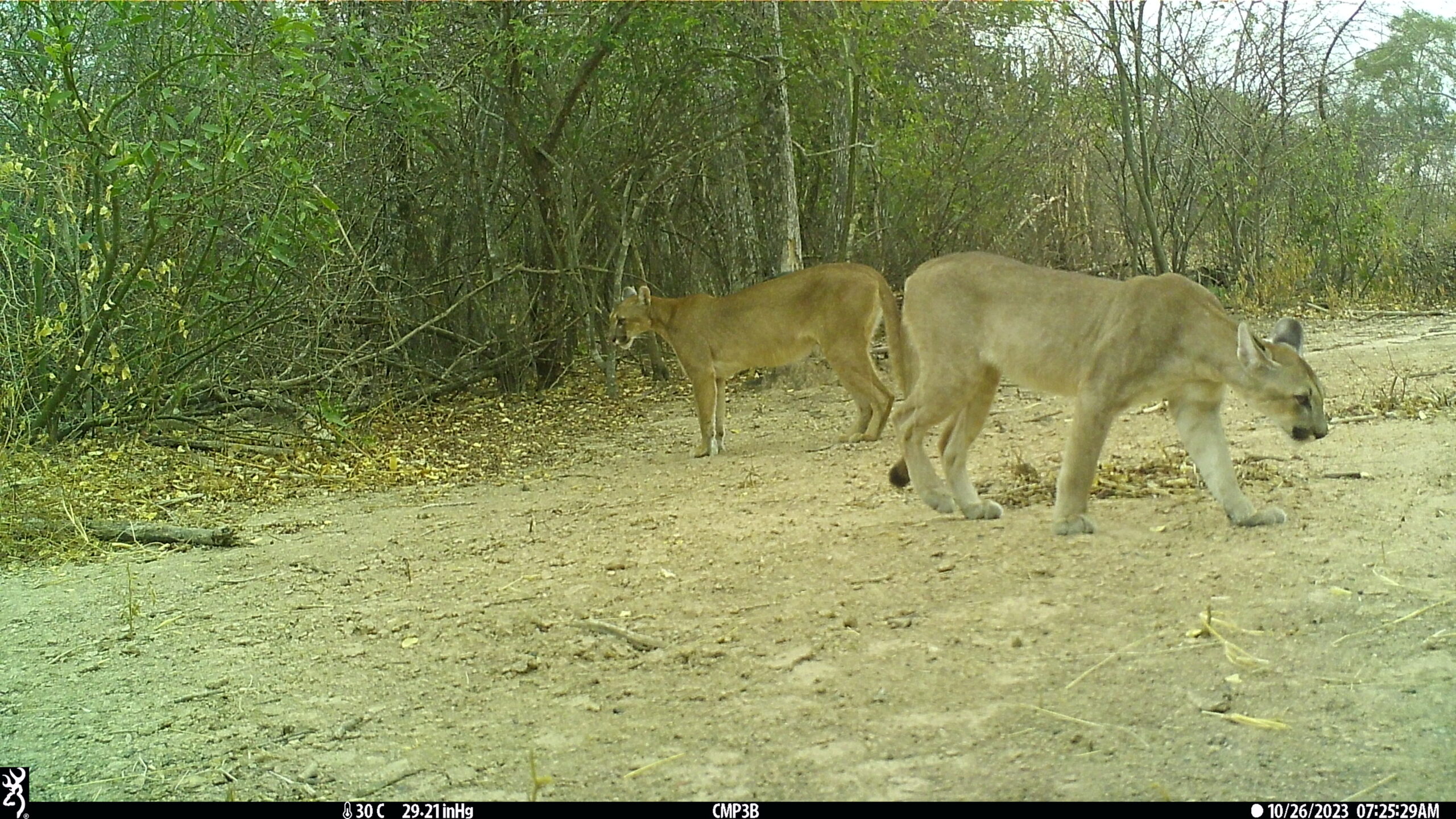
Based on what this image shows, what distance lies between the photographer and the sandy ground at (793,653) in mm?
3389

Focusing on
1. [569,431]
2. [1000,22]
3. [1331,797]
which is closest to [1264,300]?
[1000,22]

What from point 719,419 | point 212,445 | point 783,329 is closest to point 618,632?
point 719,419

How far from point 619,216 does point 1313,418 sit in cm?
816

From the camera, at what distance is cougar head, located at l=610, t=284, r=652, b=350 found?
1102 centimetres

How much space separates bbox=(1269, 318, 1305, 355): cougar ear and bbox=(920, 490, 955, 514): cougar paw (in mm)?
1611

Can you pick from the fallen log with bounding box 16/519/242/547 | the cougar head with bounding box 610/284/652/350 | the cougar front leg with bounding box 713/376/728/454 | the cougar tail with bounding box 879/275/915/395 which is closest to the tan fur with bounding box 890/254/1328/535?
the cougar tail with bounding box 879/275/915/395

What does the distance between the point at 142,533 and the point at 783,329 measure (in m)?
4.90

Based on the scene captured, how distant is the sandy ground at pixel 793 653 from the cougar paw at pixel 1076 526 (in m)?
0.06

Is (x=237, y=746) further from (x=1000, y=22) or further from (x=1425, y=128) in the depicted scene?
(x=1425, y=128)

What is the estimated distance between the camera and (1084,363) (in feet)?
18.7

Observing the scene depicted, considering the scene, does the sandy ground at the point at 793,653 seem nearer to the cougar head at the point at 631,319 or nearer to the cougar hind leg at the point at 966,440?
the cougar hind leg at the point at 966,440

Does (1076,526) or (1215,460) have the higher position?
(1215,460)

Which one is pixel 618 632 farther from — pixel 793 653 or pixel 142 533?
pixel 142 533

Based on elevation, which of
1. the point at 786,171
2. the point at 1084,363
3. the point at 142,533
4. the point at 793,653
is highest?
the point at 786,171
